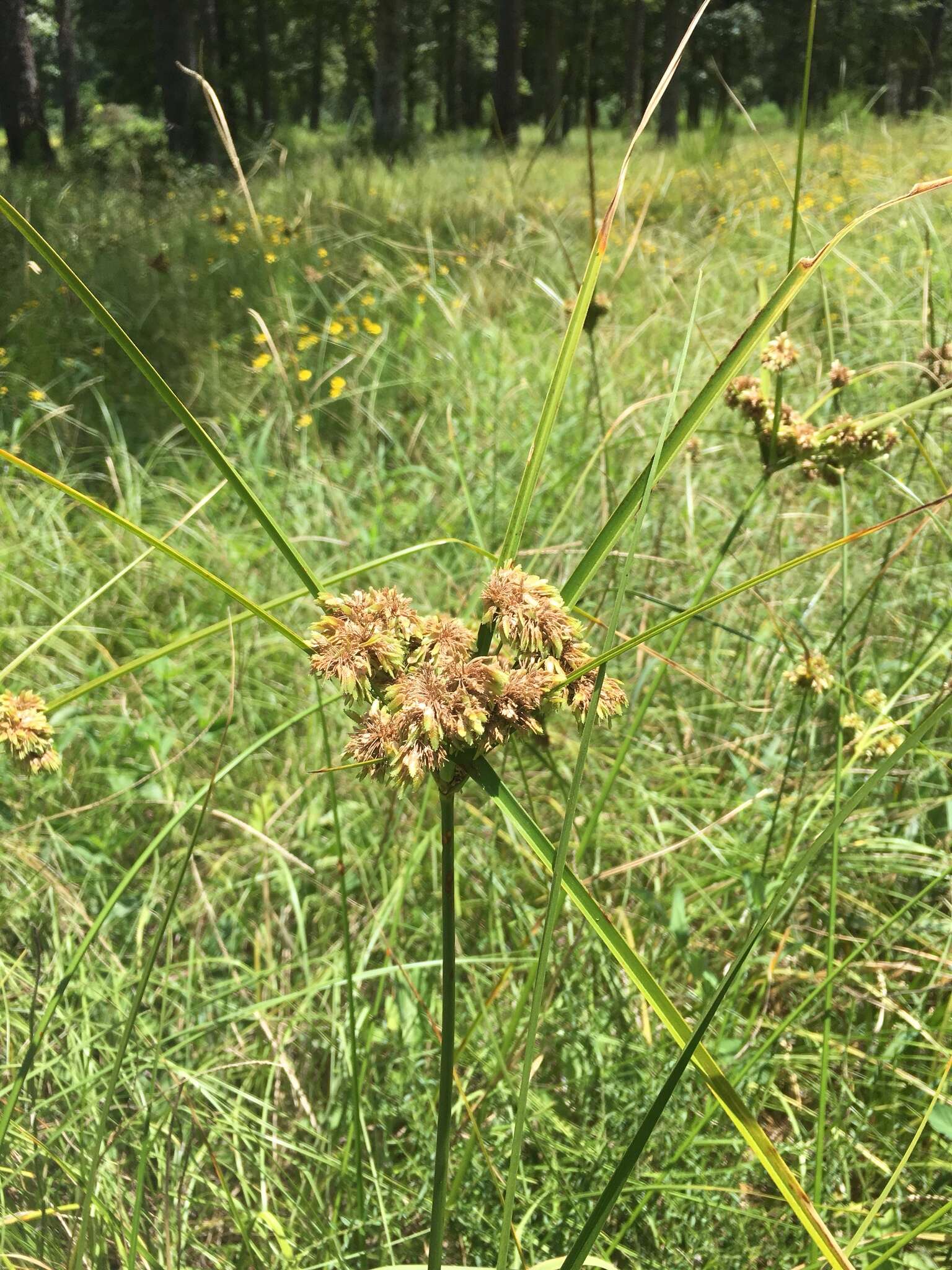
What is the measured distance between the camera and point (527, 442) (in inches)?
84.3

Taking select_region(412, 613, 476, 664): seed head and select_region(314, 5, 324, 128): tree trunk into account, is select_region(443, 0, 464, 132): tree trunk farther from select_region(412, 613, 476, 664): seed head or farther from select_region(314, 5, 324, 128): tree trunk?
select_region(412, 613, 476, 664): seed head

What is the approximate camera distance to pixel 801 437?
82 centimetres

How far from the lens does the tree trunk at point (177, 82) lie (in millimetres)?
7418

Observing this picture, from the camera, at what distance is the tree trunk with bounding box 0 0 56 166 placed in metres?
7.52

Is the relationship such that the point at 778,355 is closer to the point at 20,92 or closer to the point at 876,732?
the point at 876,732

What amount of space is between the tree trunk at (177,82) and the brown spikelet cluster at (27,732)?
27.6 feet

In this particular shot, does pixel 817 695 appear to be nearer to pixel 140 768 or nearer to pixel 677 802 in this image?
pixel 677 802

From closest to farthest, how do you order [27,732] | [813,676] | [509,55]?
[27,732] < [813,676] < [509,55]

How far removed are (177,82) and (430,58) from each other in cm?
1885

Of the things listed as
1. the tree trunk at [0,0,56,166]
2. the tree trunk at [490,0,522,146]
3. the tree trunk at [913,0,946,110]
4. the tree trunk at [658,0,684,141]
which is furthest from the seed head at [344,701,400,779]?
the tree trunk at [913,0,946,110]

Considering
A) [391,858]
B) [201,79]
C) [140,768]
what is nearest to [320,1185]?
[391,858]

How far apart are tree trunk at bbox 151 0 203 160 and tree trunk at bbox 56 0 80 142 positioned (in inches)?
275

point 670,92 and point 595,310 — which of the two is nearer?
point 595,310

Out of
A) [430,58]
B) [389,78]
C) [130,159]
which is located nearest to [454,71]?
[430,58]
